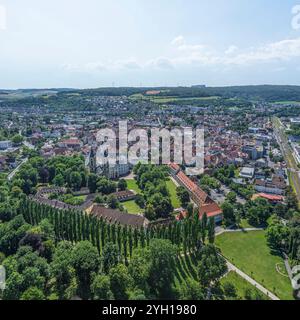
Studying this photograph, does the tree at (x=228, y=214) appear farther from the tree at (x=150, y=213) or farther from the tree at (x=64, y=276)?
the tree at (x=64, y=276)

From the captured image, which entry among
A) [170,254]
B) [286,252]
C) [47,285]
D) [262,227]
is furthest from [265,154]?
[47,285]

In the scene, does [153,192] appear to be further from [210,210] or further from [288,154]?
[288,154]

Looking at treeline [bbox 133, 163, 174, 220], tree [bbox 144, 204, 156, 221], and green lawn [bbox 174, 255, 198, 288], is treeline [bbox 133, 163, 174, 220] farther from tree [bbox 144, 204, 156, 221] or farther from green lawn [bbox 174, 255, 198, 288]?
green lawn [bbox 174, 255, 198, 288]

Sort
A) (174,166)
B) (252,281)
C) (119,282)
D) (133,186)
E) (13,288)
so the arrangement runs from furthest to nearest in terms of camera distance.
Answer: (174,166) → (133,186) → (252,281) → (119,282) → (13,288)

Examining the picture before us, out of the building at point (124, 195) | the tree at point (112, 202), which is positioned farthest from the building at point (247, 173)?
the tree at point (112, 202)

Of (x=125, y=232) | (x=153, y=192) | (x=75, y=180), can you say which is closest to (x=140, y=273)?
(x=125, y=232)
